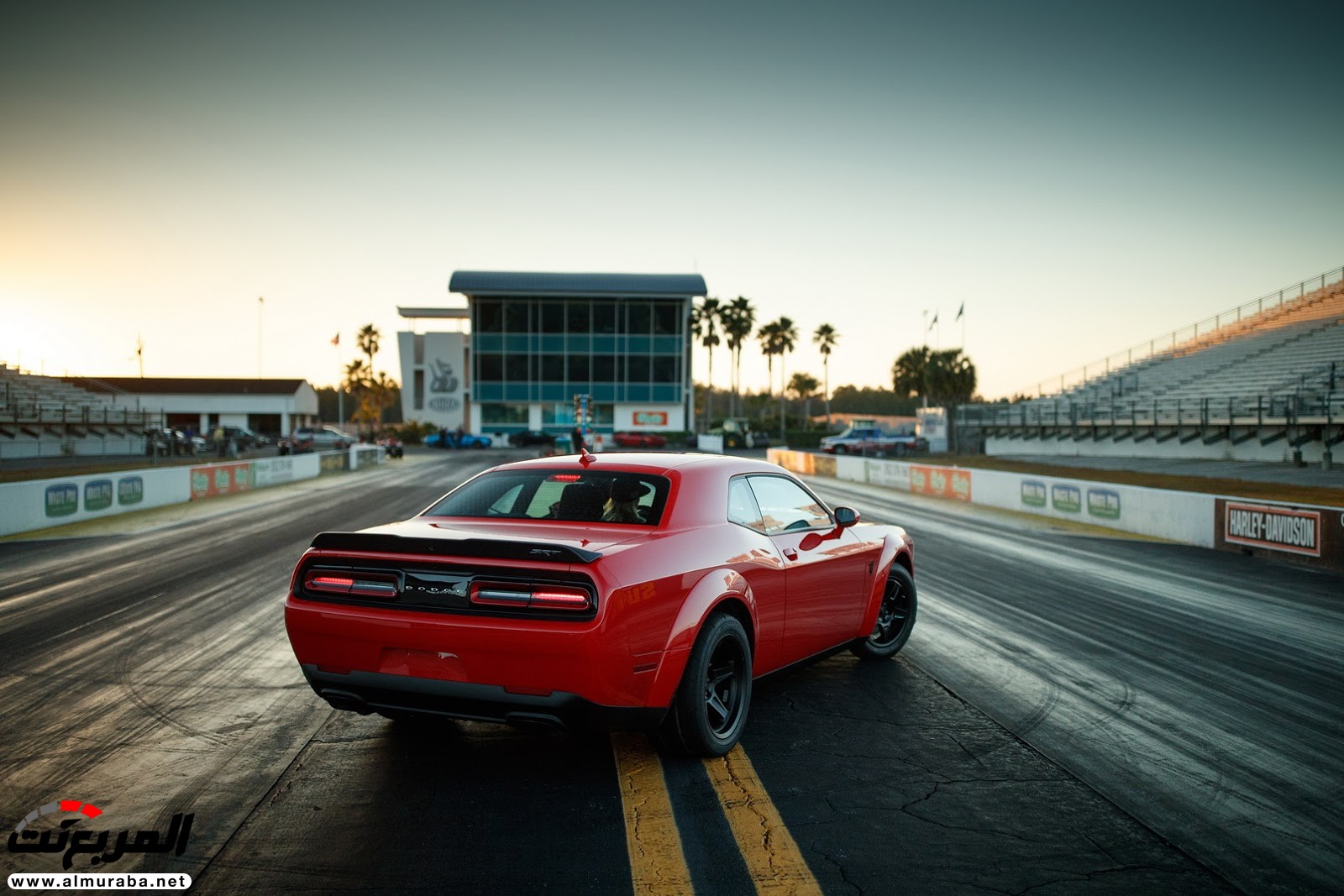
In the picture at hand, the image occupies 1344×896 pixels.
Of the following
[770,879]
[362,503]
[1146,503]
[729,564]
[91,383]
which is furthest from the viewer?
[91,383]

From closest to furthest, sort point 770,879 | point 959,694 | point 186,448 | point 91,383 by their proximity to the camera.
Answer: point 770,879 → point 959,694 → point 186,448 → point 91,383

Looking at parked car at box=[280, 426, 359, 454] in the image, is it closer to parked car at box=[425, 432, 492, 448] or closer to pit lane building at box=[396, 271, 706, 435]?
parked car at box=[425, 432, 492, 448]

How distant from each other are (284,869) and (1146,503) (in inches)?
669

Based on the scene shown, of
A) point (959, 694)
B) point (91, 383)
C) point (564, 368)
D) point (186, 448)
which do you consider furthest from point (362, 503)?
point (564, 368)

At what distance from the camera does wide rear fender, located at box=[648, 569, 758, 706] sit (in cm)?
427

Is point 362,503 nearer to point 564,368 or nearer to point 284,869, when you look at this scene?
point 284,869

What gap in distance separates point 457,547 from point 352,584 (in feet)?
1.86

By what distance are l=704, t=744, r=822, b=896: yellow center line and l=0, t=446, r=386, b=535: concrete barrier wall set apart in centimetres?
1600

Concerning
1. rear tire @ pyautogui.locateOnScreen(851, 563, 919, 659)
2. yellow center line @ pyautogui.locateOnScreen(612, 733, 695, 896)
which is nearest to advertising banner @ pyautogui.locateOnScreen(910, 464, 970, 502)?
rear tire @ pyautogui.locateOnScreen(851, 563, 919, 659)

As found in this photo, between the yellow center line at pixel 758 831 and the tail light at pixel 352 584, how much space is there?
5.75 feet

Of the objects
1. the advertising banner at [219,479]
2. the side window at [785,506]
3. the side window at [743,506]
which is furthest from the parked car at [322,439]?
the side window at [743,506]

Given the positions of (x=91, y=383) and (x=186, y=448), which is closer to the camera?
(x=186, y=448)

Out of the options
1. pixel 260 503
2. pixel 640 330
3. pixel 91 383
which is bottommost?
pixel 260 503

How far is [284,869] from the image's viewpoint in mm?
3496
